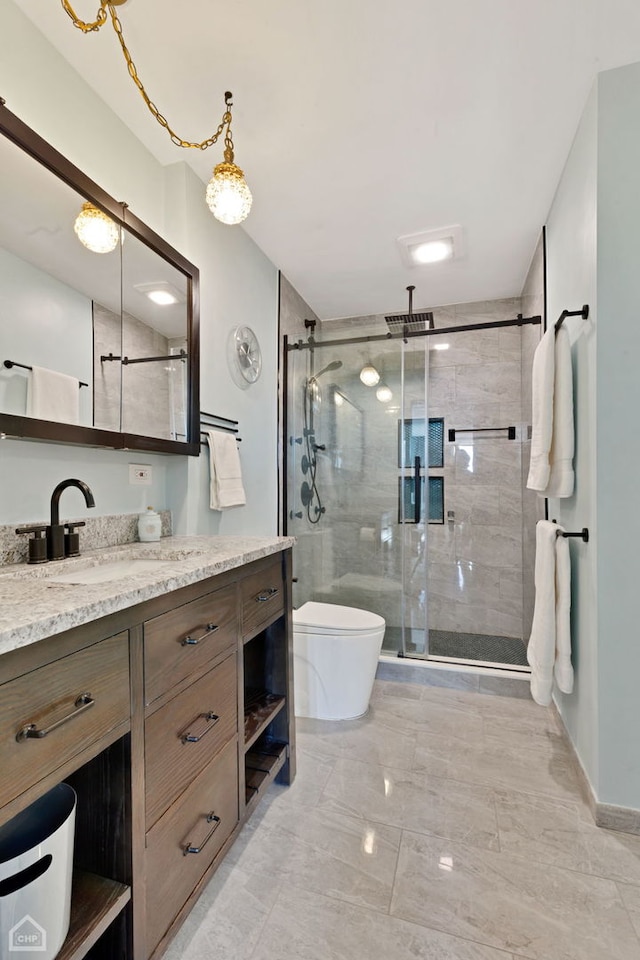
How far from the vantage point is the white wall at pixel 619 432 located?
1416 millimetres

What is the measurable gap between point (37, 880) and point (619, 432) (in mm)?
1816

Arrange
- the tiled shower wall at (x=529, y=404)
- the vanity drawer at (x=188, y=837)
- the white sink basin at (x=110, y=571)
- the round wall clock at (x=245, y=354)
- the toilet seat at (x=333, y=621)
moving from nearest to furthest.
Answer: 1. the vanity drawer at (x=188, y=837)
2. the white sink basin at (x=110, y=571)
3. the toilet seat at (x=333, y=621)
4. the round wall clock at (x=245, y=354)
5. the tiled shower wall at (x=529, y=404)

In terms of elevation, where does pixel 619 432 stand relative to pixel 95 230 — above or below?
below

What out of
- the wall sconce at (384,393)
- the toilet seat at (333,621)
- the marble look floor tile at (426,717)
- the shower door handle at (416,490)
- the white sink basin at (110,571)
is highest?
the wall sconce at (384,393)

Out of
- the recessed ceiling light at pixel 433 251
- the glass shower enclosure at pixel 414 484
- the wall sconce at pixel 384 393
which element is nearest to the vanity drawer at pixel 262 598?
the glass shower enclosure at pixel 414 484

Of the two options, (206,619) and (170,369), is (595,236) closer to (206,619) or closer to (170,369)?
(170,369)

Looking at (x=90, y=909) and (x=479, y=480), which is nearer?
(x=90, y=909)

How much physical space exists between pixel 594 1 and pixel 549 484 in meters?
1.51

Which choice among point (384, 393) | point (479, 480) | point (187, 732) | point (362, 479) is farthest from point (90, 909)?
point (479, 480)

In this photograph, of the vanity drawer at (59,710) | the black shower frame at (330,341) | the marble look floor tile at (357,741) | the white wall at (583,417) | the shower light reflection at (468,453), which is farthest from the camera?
the shower light reflection at (468,453)

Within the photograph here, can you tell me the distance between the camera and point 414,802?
1.54 m

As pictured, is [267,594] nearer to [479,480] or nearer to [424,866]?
[424,866]

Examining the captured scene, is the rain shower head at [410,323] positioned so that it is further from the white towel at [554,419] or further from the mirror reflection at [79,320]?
the mirror reflection at [79,320]

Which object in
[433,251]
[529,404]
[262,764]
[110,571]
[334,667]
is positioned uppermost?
[433,251]
